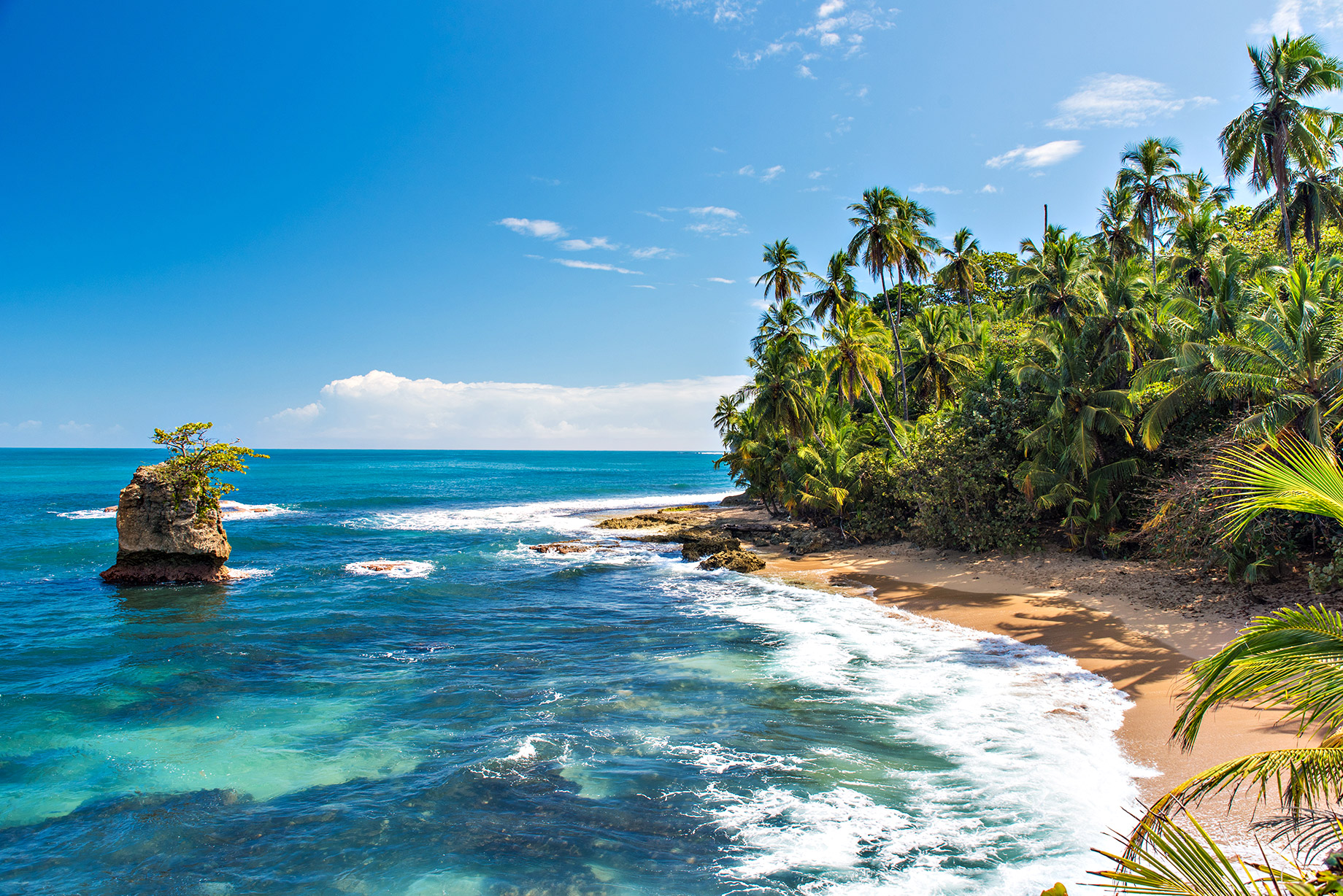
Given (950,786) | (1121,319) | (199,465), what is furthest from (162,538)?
(1121,319)

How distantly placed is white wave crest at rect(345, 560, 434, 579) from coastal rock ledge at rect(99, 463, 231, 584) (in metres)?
5.14

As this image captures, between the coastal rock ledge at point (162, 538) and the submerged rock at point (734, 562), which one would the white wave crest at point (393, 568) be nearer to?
the coastal rock ledge at point (162, 538)

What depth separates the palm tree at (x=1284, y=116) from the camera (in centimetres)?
2283

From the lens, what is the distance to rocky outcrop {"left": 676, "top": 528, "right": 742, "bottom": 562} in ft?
104

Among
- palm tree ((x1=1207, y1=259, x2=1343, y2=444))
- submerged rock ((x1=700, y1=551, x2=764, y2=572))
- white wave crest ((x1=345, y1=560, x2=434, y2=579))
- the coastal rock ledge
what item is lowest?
submerged rock ((x1=700, y1=551, x2=764, y2=572))

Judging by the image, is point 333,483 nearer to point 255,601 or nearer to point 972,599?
point 255,601

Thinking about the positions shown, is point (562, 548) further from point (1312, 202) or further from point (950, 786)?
point (1312, 202)

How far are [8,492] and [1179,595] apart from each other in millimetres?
96023

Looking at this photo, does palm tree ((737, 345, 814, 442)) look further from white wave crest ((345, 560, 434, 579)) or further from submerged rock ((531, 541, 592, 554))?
white wave crest ((345, 560, 434, 579))

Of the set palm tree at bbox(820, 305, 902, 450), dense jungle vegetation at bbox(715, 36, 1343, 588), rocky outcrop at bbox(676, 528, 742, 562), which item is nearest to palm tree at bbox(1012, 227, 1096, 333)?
→ dense jungle vegetation at bbox(715, 36, 1343, 588)

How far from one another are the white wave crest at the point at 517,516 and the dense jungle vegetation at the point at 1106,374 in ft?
49.5

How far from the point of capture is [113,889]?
8.16 metres

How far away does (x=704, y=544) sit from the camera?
32656mm

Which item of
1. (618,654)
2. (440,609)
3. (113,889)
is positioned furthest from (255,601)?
(113,889)
